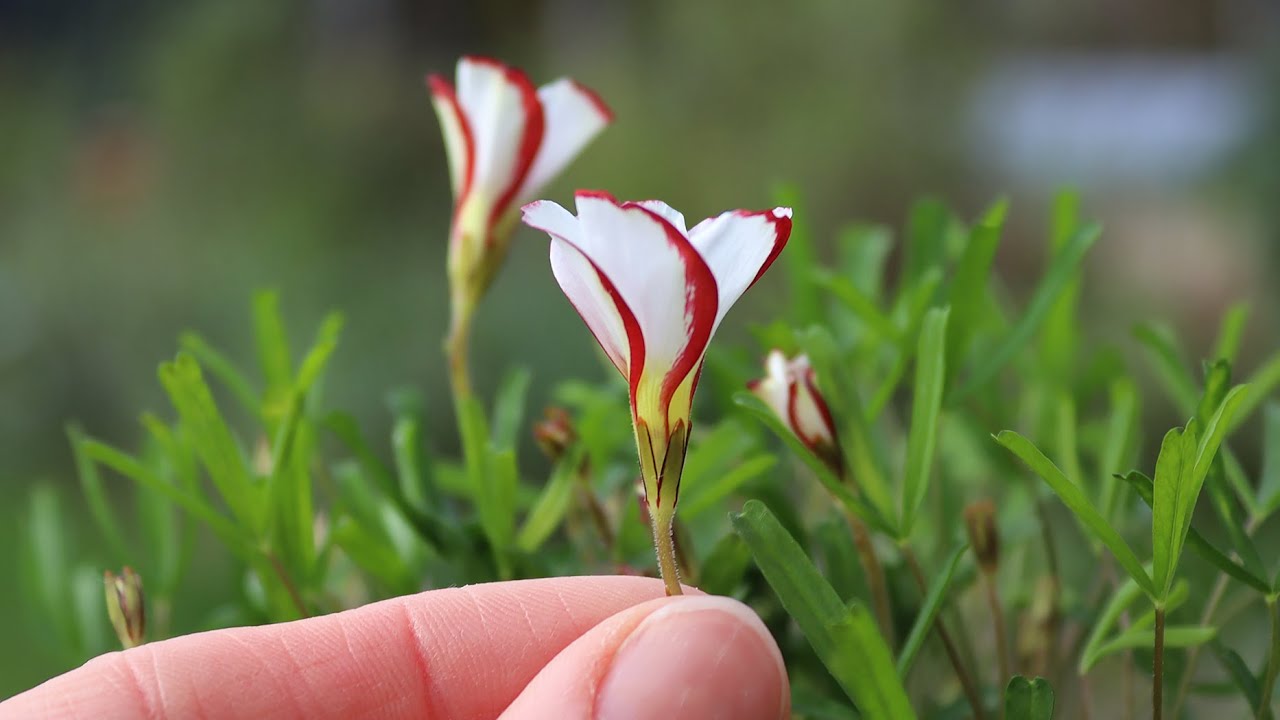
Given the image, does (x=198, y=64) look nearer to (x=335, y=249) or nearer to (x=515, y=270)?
(x=335, y=249)

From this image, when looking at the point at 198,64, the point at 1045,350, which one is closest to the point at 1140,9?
the point at 198,64

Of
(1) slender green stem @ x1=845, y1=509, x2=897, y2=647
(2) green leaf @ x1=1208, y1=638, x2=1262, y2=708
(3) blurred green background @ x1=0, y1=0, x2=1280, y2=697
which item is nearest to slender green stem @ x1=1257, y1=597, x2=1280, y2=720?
(2) green leaf @ x1=1208, y1=638, x2=1262, y2=708

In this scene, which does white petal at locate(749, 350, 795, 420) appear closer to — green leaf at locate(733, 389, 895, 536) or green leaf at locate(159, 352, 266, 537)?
green leaf at locate(733, 389, 895, 536)

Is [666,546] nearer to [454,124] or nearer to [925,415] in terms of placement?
[925,415]

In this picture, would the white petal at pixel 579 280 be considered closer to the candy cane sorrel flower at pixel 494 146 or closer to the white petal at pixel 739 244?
the white petal at pixel 739 244

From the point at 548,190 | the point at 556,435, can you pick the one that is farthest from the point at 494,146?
the point at 548,190

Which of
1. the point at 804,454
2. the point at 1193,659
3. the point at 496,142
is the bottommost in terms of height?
the point at 1193,659

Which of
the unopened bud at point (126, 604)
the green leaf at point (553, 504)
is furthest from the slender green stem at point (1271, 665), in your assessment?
the unopened bud at point (126, 604)
